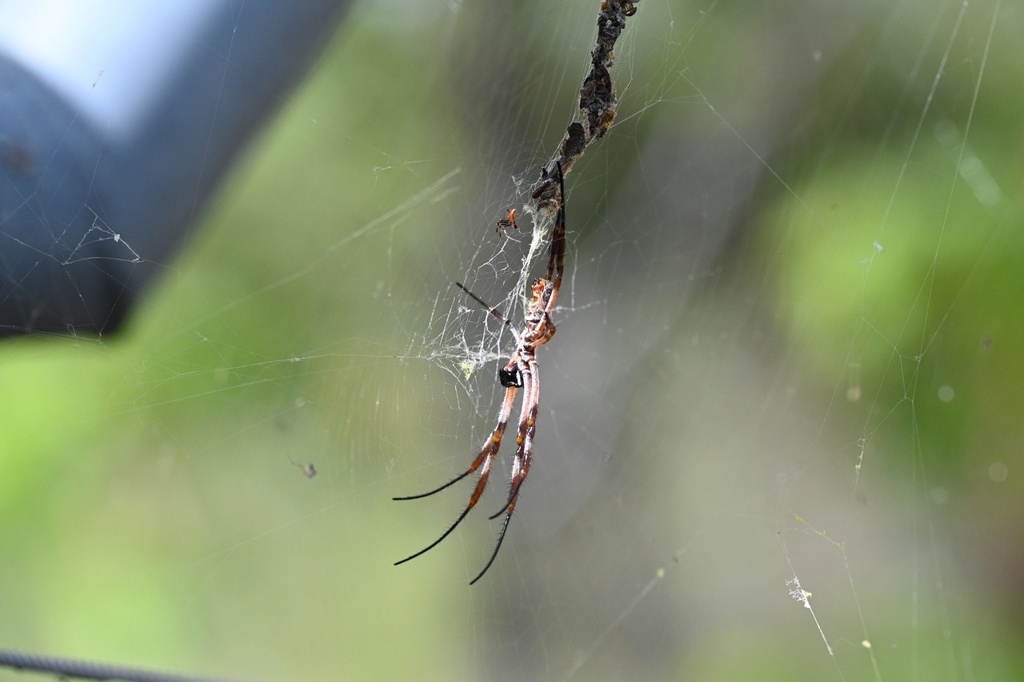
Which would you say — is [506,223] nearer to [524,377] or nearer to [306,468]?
[524,377]

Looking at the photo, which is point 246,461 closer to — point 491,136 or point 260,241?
point 260,241

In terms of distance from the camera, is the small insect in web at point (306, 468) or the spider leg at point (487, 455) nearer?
the spider leg at point (487, 455)

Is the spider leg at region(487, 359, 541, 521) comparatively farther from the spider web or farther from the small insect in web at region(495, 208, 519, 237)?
the small insect in web at region(495, 208, 519, 237)

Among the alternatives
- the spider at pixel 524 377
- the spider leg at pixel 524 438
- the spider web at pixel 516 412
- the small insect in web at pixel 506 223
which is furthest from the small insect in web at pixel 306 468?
the small insect in web at pixel 506 223

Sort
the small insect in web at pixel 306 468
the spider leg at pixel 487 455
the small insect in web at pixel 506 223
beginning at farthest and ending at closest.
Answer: the small insect in web at pixel 306 468 < the spider leg at pixel 487 455 < the small insect in web at pixel 506 223

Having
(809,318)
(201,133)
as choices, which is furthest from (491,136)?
(809,318)

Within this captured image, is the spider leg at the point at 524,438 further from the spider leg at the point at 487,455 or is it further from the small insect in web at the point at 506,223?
the small insect in web at the point at 506,223

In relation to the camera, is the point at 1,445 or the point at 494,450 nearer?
the point at 494,450

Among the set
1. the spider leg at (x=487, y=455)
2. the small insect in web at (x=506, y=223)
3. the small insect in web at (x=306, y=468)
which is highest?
the small insect in web at (x=506, y=223)

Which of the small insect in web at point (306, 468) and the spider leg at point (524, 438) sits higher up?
the spider leg at point (524, 438)
